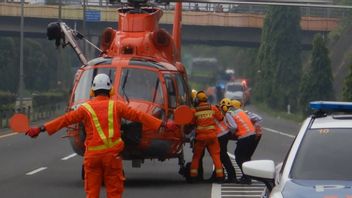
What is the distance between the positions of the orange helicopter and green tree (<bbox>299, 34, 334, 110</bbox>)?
134 feet

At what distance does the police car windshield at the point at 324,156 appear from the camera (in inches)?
391

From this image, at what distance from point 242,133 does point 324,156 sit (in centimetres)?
1092

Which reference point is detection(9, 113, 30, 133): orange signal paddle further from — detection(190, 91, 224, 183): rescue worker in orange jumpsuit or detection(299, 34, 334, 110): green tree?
detection(299, 34, 334, 110): green tree

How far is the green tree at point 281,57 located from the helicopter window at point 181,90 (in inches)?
2038

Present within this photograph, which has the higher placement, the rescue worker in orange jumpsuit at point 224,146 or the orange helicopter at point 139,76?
the orange helicopter at point 139,76

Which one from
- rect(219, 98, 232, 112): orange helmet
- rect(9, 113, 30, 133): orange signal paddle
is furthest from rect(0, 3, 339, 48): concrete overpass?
rect(9, 113, 30, 133): orange signal paddle

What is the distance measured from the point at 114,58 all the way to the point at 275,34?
194ft

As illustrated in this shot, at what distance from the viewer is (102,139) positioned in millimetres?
13023

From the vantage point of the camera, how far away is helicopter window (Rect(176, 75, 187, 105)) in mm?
21859

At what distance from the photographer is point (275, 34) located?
8006 cm

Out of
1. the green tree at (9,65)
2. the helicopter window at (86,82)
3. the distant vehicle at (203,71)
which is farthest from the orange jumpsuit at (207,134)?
the distant vehicle at (203,71)

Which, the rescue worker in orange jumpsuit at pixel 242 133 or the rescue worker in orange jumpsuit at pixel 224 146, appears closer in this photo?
the rescue worker in orange jumpsuit at pixel 242 133

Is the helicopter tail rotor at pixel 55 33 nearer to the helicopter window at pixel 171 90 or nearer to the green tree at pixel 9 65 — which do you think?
the helicopter window at pixel 171 90

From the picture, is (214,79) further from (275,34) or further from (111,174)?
(111,174)
